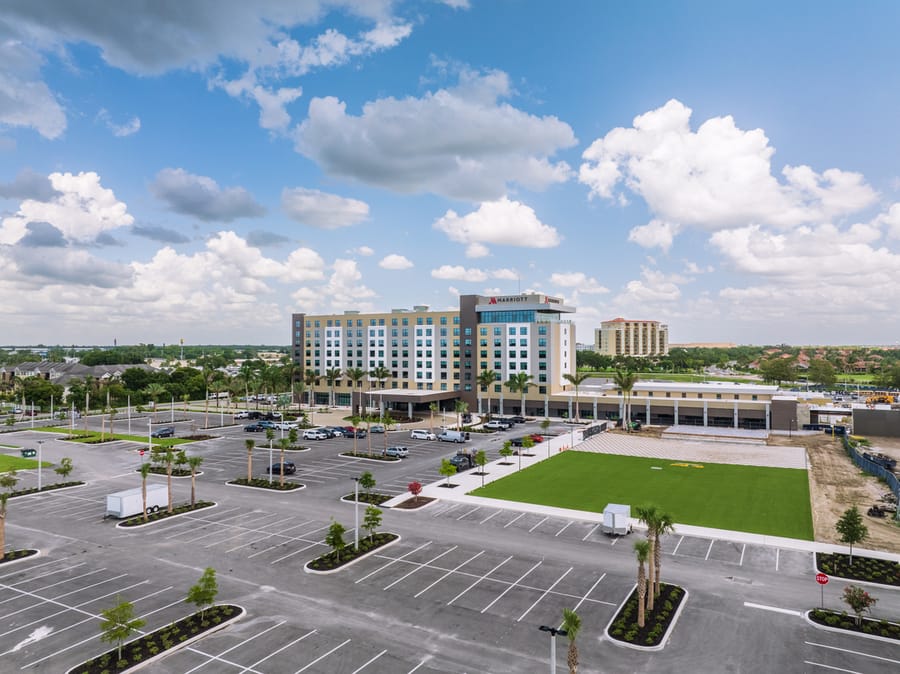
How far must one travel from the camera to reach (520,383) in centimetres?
12131

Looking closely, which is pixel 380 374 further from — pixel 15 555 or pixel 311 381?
pixel 15 555

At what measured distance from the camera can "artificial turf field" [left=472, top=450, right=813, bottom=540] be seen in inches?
1941

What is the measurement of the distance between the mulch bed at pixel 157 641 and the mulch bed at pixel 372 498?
23363 mm

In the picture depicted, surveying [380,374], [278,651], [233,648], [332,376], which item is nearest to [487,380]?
[380,374]

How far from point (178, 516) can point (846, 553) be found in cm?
5376

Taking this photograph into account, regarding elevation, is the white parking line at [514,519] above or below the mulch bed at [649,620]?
below

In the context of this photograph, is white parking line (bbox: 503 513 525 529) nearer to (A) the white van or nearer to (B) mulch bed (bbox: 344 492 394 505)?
(B) mulch bed (bbox: 344 492 394 505)

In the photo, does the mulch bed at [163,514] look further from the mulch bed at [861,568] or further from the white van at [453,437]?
the mulch bed at [861,568]

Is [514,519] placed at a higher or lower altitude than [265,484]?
lower

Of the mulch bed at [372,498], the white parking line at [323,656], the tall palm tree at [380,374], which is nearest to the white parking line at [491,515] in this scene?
the mulch bed at [372,498]

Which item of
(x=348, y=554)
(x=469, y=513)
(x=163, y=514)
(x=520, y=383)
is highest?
(x=520, y=383)

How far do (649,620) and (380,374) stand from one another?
10914cm

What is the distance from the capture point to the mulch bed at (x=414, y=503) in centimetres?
5278

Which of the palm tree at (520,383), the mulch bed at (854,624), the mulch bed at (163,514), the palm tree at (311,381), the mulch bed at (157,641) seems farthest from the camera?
the palm tree at (311,381)
